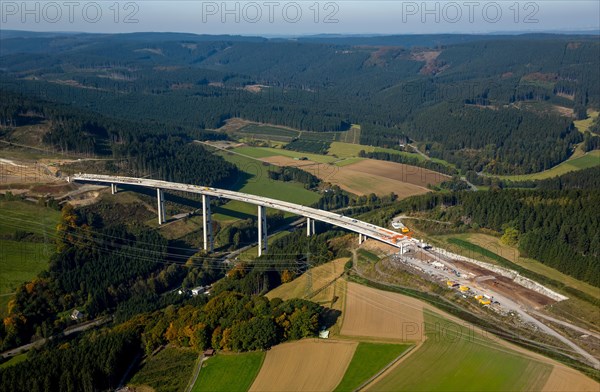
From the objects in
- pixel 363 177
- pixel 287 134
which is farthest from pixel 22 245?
pixel 287 134

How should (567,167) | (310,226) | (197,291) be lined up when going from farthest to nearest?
(567,167) < (310,226) < (197,291)

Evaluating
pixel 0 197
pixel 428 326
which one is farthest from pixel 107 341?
pixel 0 197

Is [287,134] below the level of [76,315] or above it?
above

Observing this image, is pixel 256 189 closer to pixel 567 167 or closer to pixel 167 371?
pixel 167 371

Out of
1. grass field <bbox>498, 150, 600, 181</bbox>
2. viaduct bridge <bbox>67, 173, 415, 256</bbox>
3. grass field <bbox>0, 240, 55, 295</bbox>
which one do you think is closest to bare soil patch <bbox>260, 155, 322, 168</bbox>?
viaduct bridge <bbox>67, 173, 415, 256</bbox>

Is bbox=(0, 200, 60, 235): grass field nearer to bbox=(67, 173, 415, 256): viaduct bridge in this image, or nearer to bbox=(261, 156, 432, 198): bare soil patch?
bbox=(67, 173, 415, 256): viaduct bridge

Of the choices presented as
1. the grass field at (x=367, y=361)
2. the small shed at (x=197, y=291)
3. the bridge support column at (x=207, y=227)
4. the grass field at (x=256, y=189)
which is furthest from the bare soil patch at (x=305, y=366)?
the grass field at (x=256, y=189)
